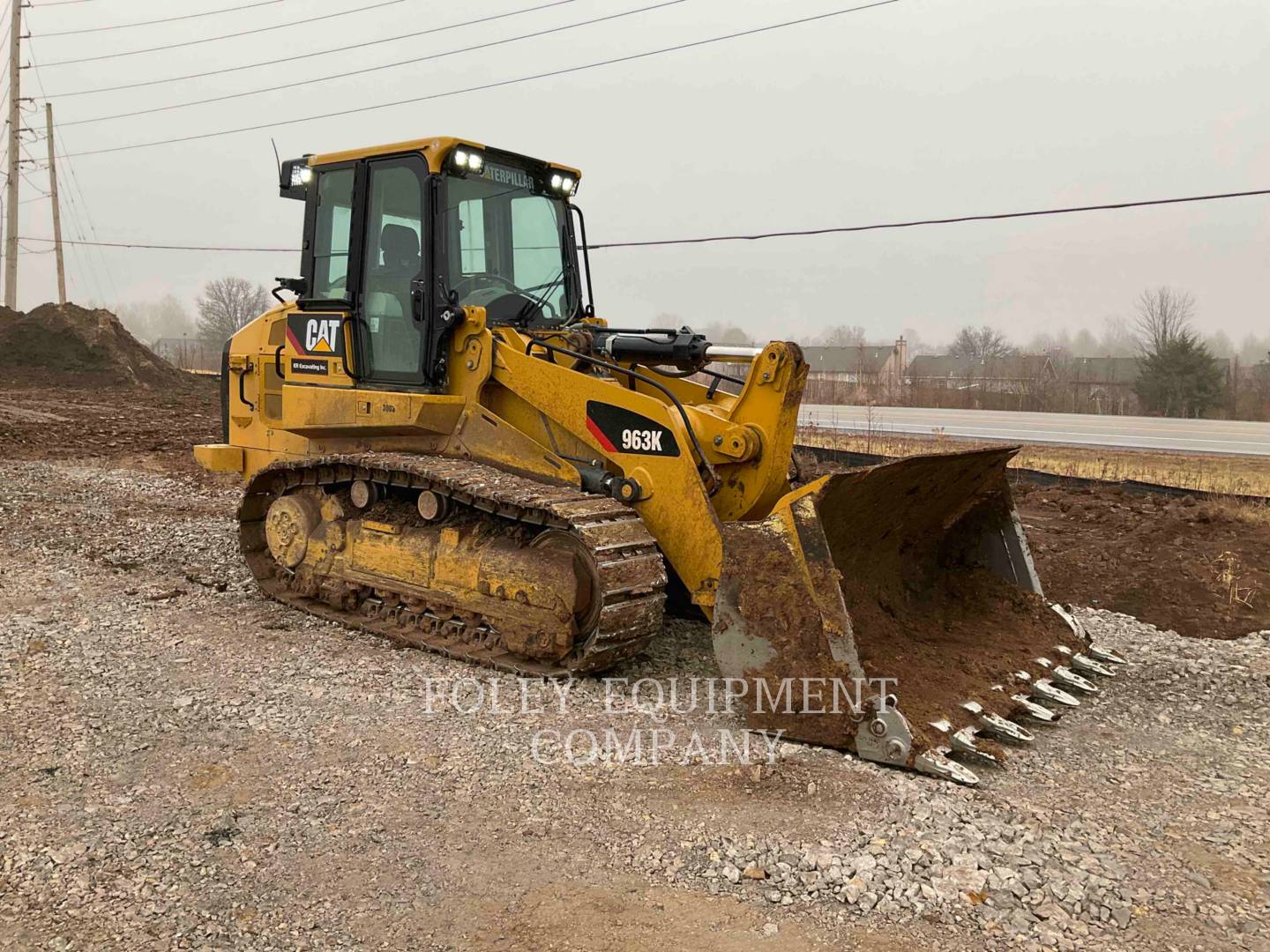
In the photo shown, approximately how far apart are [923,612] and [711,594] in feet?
4.35

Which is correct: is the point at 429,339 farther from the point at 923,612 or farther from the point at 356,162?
the point at 923,612

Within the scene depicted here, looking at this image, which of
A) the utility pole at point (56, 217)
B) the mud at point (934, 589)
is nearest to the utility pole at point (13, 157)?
the utility pole at point (56, 217)

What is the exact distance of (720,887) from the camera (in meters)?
3.43

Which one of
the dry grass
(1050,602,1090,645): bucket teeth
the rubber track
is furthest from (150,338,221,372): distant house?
(1050,602,1090,645): bucket teeth

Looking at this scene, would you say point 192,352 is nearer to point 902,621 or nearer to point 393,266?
point 393,266

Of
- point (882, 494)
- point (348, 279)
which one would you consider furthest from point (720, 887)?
point (348, 279)

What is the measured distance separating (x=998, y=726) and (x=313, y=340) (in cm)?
506

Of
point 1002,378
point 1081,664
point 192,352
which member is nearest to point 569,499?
point 1081,664

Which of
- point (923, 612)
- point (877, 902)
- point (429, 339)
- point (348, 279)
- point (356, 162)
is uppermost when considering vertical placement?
point (356, 162)

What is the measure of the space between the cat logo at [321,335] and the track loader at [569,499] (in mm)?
26

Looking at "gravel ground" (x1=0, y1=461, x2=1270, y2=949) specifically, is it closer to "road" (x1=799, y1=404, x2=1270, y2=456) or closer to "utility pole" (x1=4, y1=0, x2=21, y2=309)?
"road" (x1=799, y1=404, x2=1270, y2=456)

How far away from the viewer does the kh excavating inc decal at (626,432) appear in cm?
549

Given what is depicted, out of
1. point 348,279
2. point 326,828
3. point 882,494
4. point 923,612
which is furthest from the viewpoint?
point 348,279

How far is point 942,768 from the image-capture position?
4.18 m
